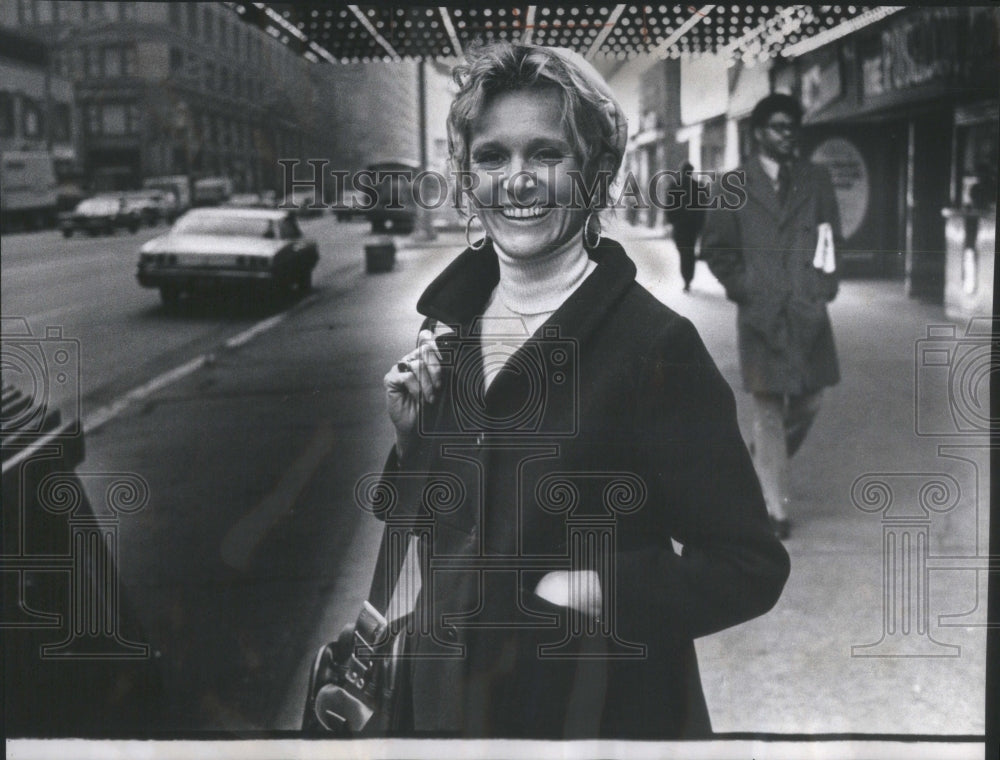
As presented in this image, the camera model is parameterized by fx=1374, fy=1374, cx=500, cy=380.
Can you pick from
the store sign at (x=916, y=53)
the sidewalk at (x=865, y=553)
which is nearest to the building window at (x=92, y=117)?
the sidewalk at (x=865, y=553)

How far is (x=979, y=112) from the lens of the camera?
3875mm

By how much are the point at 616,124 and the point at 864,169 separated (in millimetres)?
731

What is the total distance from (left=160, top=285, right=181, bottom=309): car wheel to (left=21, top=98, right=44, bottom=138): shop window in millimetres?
553

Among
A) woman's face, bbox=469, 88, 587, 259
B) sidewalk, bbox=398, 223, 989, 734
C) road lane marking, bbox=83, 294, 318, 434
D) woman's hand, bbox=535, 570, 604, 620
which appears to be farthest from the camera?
road lane marking, bbox=83, 294, 318, 434

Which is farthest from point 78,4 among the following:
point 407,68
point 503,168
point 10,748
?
point 10,748

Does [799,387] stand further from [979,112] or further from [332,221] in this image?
[332,221]

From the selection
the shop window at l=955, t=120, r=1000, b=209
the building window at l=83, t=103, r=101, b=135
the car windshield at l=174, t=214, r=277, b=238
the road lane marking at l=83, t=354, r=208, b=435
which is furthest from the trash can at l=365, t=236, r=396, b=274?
the shop window at l=955, t=120, r=1000, b=209

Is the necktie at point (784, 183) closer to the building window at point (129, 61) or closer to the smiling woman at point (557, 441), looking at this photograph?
the smiling woman at point (557, 441)

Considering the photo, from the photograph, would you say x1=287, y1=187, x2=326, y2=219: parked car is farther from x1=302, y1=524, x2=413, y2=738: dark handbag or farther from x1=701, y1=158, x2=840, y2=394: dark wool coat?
x1=701, y1=158, x2=840, y2=394: dark wool coat

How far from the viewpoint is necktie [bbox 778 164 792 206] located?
12.0ft

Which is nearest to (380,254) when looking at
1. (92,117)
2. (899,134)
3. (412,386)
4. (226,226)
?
(412,386)

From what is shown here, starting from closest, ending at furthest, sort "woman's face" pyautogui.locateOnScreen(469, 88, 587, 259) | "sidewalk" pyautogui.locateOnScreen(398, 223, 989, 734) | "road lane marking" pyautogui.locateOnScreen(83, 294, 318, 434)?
"woman's face" pyautogui.locateOnScreen(469, 88, 587, 259), "sidewalk" pyautogui.locateOnScreen(398, 223, 989, 734), "road lane marking" pyautogui.locateOnScreen(83, 294, 318, 434)

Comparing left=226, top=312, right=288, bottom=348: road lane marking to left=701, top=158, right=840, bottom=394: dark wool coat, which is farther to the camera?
left=226, top=312, right=288, bottom=348: road lane marking

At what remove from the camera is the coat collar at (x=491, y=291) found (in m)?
3.58
